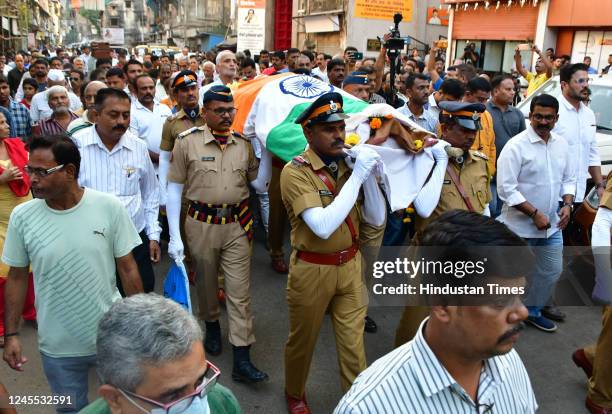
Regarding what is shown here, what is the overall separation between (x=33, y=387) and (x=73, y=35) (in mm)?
124510

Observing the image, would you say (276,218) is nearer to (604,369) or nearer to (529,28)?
(604,369)

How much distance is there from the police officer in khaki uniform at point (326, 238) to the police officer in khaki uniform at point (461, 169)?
0.54 meters

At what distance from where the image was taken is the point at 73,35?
374 feet

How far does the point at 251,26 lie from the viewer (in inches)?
604

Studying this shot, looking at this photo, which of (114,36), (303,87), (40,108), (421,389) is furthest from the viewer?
(114,36)

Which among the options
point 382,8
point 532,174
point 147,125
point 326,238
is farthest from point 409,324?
point 382,8

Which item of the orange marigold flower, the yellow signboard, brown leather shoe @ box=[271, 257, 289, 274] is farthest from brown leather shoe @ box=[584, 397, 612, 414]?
the yellow signboard

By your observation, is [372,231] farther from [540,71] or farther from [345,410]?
[540,71]

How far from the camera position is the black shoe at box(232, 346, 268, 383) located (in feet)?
12.5

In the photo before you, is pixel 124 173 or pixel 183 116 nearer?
pixel 124 173

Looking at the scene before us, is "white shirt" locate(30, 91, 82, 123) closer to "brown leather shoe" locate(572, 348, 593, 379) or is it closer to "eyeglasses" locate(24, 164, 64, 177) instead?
"eyeglasses" locate(24, 164, 64, 177)

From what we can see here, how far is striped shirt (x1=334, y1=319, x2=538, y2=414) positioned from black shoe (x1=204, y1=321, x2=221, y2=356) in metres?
2.72

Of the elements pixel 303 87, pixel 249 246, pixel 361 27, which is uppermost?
pixel 361 27

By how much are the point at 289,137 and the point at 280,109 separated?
41cm
